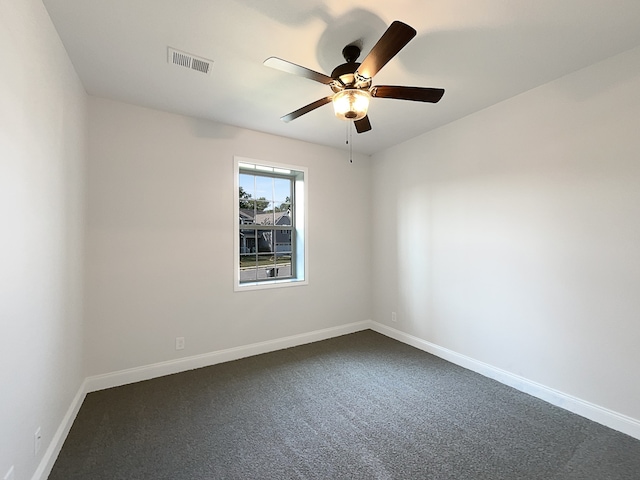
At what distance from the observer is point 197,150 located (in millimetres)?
3061

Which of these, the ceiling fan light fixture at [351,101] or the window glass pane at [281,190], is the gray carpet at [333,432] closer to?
the window glass pane at [281,190]

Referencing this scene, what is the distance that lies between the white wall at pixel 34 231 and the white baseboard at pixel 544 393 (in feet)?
11.4

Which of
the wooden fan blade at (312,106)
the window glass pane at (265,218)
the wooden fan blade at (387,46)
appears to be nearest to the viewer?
the wooden fan blade at (387,46)

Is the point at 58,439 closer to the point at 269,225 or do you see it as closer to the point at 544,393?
the point at 269,225

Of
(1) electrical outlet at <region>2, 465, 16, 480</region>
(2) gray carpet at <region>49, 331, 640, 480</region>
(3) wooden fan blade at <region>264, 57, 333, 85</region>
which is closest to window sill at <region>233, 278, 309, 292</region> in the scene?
(2) gray carpet at <region>49, 331, 640, 480</region>

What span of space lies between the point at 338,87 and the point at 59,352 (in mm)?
2631

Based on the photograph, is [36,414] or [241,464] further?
[241,464]

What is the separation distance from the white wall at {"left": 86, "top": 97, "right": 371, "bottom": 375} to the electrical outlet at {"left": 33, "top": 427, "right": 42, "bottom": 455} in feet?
3.60

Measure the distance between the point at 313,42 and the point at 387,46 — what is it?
25.8 inches

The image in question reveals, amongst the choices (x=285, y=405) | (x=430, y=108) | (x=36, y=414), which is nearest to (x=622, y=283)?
(x=430, y=108)

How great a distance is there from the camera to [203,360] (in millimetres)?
3064

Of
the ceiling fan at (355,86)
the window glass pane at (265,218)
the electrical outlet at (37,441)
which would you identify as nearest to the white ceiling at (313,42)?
the ceiling fan at (355,86)

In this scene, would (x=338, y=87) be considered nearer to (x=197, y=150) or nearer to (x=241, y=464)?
(x=197, y=150)

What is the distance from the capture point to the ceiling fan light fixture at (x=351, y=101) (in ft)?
6.12
